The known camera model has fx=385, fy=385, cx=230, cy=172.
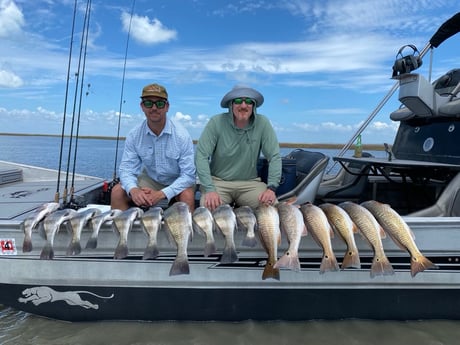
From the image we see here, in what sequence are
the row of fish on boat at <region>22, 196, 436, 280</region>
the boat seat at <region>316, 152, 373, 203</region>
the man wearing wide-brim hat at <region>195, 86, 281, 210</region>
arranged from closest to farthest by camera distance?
the row of fish on boat at <region>22, 196, 436, 280</region> < the man wearing wide-brim hat at <region>195, 86, 281, 210</region> < the boat seat at <region>316, 152, 373, 203</region>

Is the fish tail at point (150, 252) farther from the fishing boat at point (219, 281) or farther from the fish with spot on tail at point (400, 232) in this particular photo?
the fish with spot on tail at point (400, 232)

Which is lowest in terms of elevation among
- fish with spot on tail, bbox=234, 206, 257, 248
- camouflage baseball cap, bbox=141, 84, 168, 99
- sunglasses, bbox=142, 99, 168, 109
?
fish with spot on tail, bbox=234, 206, 257, 248

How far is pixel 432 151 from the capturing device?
5270mm

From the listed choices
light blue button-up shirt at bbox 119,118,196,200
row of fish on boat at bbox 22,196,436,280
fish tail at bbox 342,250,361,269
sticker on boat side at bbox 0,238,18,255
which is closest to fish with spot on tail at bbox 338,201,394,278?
row of fish on boat at bbox 22,196,436,280

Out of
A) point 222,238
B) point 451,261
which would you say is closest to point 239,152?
point 222,238

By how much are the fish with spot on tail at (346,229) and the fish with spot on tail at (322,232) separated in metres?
0.07

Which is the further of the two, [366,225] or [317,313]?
[317,313]

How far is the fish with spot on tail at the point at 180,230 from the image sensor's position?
293 cm

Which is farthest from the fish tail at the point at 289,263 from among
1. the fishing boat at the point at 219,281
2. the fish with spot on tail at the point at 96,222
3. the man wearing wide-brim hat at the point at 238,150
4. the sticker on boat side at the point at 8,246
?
the sticker on boat side at the point at 8,246

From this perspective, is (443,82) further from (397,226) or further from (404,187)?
(397,226)

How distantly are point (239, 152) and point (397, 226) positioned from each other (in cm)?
176

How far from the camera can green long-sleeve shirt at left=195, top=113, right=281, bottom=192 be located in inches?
161

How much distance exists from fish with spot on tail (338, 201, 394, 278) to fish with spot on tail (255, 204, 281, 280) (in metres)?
0.66

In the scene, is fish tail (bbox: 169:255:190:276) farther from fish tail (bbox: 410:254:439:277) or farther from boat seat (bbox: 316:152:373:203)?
boat seat (bbox: 316:152:373:203)
